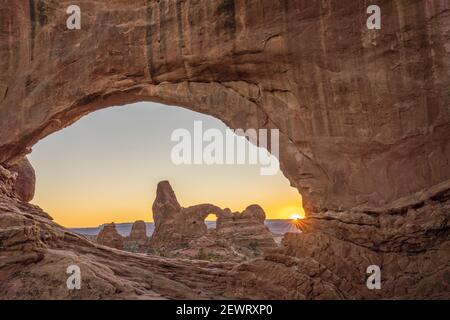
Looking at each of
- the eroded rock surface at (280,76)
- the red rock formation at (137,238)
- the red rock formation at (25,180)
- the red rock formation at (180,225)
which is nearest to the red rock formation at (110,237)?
the red rock formation at (137,238)

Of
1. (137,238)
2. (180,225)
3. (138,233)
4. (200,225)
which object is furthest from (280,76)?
(138,233)

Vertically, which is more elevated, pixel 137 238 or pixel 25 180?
pixel 25 180

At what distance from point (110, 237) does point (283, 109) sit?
42075 mm

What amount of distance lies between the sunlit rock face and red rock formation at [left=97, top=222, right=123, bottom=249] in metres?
34.6

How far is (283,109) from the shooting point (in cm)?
1575

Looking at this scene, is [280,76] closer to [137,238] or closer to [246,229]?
[246,229]

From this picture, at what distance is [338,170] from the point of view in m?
14.8

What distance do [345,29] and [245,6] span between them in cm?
382

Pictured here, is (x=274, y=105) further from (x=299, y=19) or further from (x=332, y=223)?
(x=332, y=223)

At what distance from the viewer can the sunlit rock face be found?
1352 centimetres

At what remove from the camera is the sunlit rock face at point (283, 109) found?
1352 cm

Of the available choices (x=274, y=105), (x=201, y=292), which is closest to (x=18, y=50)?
(x=274, y=105)

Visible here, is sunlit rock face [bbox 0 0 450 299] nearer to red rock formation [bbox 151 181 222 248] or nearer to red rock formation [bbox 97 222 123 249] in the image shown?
red rock formation [bbox 151 181 222 248]

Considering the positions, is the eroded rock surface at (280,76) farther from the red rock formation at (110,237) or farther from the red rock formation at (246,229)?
the red rock formation at (110,237)
